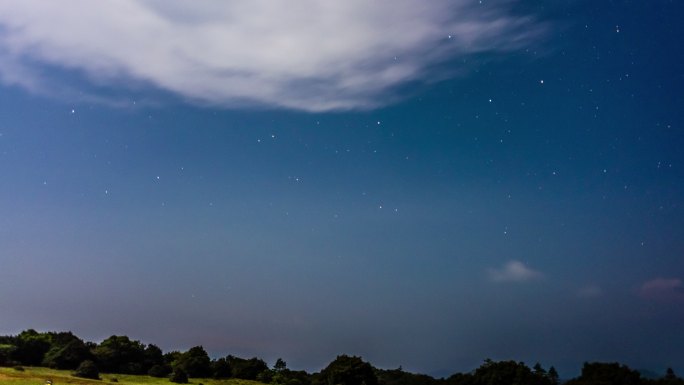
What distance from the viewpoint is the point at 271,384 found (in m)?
79.3

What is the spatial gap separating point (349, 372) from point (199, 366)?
19926mm

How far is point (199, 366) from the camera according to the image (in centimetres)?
7800

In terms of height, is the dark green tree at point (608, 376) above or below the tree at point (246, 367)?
above

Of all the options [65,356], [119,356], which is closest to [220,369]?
[119,356]

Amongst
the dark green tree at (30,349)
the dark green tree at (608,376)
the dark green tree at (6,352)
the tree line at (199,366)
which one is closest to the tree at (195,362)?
the tree line at (199,366)

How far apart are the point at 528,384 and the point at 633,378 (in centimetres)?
1529

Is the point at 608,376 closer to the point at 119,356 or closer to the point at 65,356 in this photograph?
the point at 119,356

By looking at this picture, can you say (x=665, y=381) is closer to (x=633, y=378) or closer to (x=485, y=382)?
(x=633, y=378)

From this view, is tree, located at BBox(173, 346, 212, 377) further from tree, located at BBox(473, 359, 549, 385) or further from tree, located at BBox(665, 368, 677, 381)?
tree, located at BBox(665, 368, 677, 381)

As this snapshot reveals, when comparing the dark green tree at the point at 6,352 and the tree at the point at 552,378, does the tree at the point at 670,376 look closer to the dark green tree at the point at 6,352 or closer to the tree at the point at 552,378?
the tree at the point at 552,378

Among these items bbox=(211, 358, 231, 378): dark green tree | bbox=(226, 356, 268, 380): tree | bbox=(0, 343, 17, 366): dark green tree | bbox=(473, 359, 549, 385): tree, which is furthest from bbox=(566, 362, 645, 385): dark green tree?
bbox=(0, 343, 17, 366): dark green tree

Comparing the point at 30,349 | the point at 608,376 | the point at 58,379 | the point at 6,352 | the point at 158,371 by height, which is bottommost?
the point at 58,379

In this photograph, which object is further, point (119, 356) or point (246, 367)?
point (246, 367)

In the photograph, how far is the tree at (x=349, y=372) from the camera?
7594 cm
